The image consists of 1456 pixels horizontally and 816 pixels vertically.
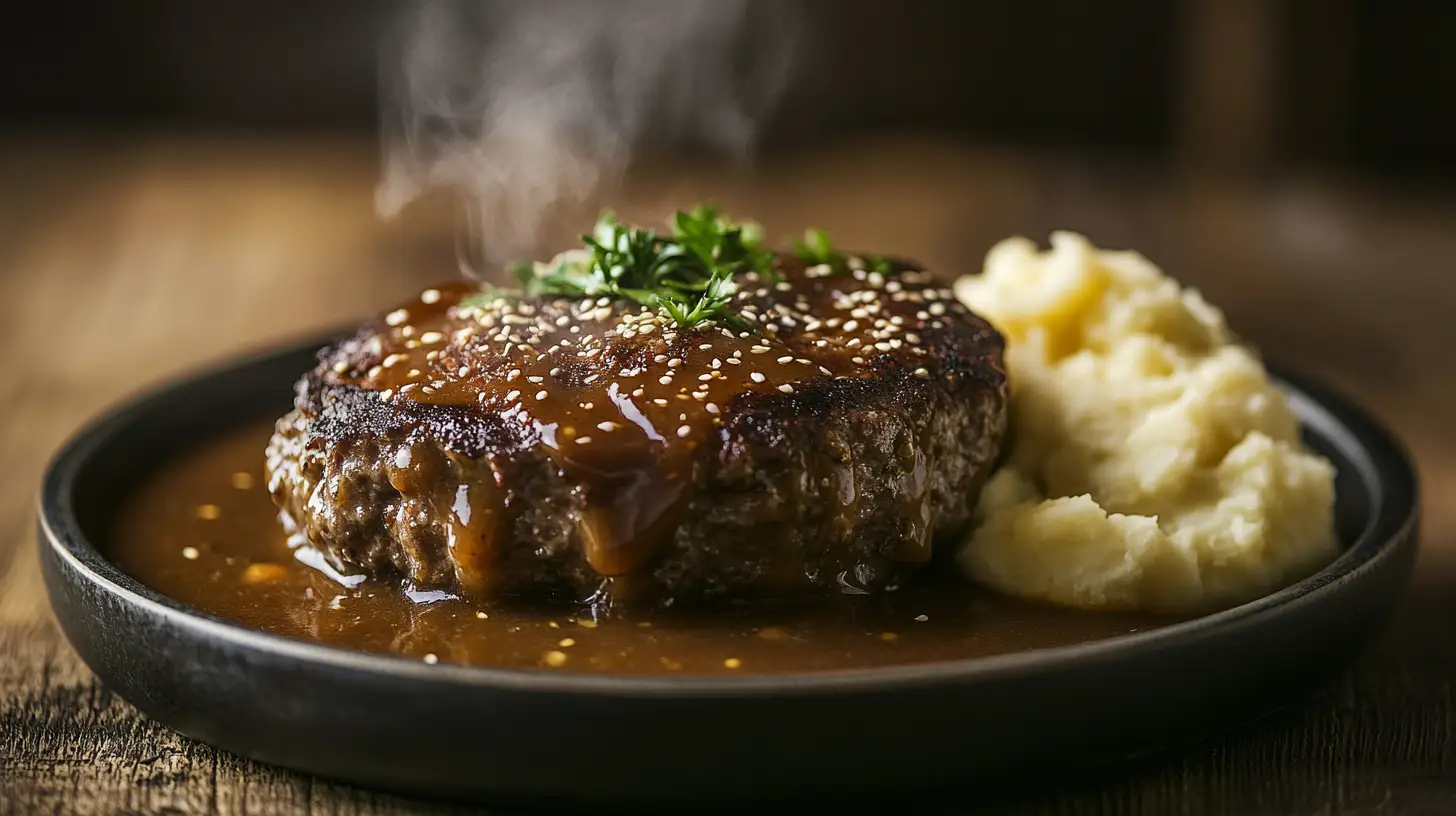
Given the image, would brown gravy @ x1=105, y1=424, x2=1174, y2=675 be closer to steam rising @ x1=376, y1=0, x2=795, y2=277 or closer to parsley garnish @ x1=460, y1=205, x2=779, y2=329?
parsley garnish @ x1=460, y1=205, x2=779, y2=329

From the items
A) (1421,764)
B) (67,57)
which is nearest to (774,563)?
(1421,764)

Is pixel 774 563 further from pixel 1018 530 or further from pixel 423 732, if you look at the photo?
pixel 423 732

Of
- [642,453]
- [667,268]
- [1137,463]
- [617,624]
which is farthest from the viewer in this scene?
[667,268]

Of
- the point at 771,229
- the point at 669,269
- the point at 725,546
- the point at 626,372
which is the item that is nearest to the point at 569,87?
the point at 771,229

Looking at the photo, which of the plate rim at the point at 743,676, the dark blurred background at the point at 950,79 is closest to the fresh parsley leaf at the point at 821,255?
the plate rim at the point at 743,676

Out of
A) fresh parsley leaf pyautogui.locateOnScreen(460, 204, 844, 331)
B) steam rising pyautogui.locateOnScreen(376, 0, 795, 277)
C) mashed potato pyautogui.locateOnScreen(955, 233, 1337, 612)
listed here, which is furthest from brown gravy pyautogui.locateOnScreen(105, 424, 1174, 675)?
steam rising pyautogui.locateOnScreen(376, 0, 795, 277)

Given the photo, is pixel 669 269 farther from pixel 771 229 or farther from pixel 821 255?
pixel 771 229

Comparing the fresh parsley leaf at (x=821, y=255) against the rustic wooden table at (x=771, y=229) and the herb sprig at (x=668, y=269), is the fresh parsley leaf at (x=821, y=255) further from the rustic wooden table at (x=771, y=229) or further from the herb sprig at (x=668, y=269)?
the rustic wooden table at (x=771, y=229)
